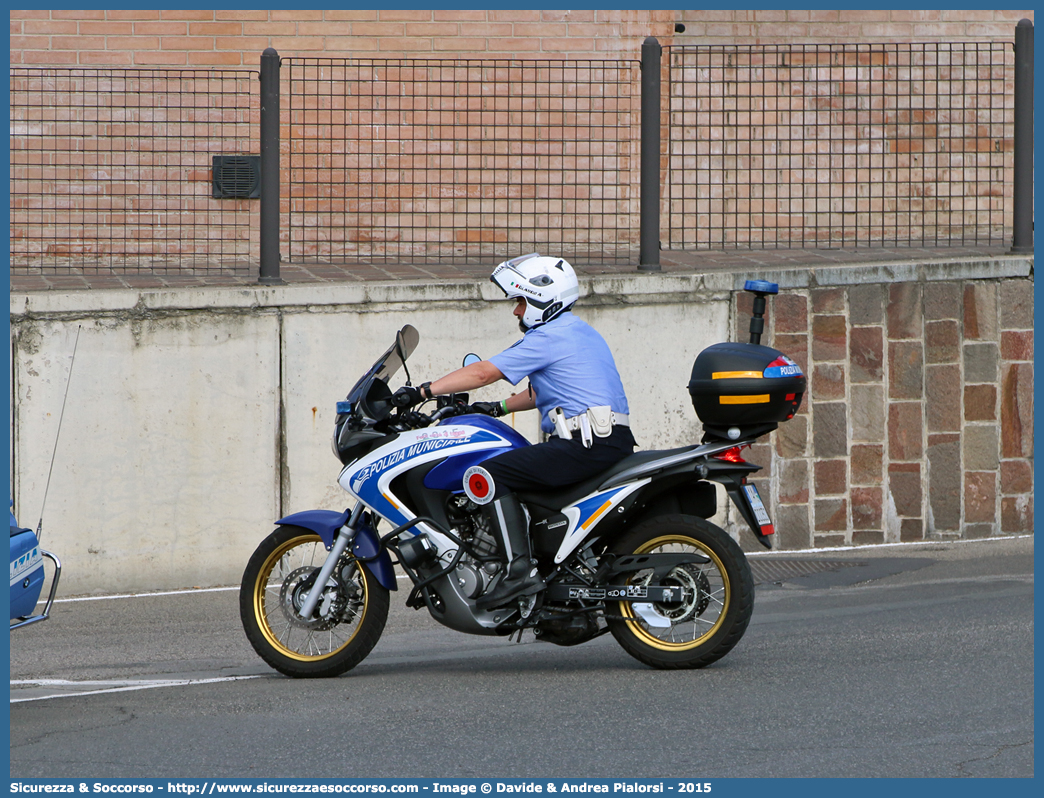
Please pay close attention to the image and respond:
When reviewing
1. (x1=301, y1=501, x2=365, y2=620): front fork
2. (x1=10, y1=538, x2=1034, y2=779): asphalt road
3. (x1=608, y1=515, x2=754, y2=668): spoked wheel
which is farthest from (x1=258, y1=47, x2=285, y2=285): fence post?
(x1=608, y1=515, x2=754, y2=668): spoked wheel

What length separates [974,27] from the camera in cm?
1391

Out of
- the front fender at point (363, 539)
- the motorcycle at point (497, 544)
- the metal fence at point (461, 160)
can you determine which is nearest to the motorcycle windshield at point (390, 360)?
the motorcycle at point (497, 544)

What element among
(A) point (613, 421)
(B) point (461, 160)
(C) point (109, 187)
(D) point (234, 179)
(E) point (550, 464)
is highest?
(B) point (461, 160)

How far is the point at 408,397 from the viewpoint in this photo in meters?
6.52

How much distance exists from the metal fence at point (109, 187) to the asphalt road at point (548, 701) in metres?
3.02

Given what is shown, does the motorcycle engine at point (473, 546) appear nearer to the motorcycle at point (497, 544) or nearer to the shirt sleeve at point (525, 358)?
the motorcycle at point (497, 544)

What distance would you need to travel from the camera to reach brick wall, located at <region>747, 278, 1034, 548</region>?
395 inches

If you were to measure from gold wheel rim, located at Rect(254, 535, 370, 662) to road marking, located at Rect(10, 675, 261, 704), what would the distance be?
0.75ft

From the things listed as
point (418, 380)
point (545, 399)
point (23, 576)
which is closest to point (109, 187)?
point (418, 380)

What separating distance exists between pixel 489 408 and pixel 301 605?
124cm

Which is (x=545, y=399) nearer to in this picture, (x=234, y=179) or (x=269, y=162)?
(x=269, y=162)

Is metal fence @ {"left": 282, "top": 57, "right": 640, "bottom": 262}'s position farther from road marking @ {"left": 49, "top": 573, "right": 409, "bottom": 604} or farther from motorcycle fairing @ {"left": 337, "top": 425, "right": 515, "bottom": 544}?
motorcycle fairing @ {"left": 337, "top": 425, "right": 515, "bottom": 544}

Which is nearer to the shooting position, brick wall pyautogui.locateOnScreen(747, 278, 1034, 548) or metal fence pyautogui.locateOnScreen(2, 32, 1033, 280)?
brick wall pyautogui.locateOnScreen(747, 278, 1034, 548)

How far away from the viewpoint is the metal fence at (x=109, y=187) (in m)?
10.4
